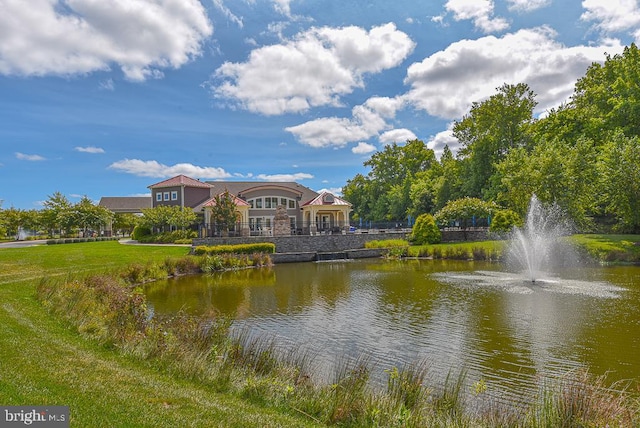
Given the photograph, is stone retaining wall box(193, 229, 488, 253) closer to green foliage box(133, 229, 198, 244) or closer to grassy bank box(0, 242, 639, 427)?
green foliage box(133, 229, 198, 244)

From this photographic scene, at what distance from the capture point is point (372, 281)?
67.4ft

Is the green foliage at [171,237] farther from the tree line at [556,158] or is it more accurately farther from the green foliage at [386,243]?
the tree line at [556,158]

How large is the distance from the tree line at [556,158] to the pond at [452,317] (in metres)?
10.7

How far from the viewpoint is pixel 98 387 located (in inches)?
203

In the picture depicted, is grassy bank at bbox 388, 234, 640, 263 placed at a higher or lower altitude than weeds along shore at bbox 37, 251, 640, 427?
higher

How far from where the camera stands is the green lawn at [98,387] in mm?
4430

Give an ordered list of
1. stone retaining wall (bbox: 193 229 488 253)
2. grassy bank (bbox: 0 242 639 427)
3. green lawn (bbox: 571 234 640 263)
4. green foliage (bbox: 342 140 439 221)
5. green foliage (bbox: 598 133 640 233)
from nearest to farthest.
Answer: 1. grassy bank (bbox: 0 242 639 427)
2. green lawn (bbox: 571 234 640 263)
3. green foliage (bbox: 598 133 640 233)
4. stone retaining wall (bbox: 193 229 488 253)
5. green foliage (bbox: 342 140 439 221)

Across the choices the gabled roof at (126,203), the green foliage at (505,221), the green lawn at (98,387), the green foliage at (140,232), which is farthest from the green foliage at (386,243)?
the gabled roof at (126,203)

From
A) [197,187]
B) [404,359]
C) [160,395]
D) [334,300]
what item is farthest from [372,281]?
[197,187]

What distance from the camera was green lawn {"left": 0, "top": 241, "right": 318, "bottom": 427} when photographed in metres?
4.43

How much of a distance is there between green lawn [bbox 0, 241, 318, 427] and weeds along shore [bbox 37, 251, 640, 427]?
346 mm

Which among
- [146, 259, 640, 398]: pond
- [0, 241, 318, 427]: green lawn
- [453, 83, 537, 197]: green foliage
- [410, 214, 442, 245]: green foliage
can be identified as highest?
[453, 83, 537, 197]: green foliage

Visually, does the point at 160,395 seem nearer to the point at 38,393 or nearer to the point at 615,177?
the point at 38,393

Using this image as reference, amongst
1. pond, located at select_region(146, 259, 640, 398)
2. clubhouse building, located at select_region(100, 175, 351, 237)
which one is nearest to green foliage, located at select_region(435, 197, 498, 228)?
clubhouse building, located at select_region(100, 175, 351, 237)
